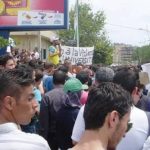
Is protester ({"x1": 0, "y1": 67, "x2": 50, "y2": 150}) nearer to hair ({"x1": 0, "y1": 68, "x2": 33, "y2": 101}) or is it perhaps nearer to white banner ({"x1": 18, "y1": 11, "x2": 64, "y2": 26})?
hair ({"x1": 0, "y1": 68, "x2": 33, "y2": 101})

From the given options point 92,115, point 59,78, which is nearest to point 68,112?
point 59,78

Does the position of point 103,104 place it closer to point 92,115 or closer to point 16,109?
point 92,115

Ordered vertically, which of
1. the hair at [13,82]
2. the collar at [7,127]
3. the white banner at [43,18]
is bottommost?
the collar at [7,127]

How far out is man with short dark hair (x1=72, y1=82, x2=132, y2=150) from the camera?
8.21ft

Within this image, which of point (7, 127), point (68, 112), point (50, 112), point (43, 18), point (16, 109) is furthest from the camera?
point (43, 18)

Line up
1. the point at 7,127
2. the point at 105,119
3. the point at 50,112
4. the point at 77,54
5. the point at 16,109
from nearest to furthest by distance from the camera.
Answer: the point at 105,119 → the point at 7,127 → the point at 16,109 → the point at 50,112 → the point at 77,54

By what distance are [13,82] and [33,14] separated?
13.8 meters

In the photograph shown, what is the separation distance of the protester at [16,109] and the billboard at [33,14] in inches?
528

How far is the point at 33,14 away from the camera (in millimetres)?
16609

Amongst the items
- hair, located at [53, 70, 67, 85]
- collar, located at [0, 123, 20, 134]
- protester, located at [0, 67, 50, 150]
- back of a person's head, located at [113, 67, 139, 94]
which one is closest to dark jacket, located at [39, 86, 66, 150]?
hair, located at [53, 70, 67, 85]

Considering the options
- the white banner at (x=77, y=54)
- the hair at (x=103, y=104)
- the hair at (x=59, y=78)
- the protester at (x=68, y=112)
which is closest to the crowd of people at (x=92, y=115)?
the hair at (x=103, y=104)

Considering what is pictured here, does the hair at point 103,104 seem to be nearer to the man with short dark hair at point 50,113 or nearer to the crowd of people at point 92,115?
the crowd of people at point 92,115

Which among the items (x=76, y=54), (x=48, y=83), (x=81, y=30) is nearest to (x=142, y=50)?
(x=81, y=30)

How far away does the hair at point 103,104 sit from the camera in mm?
2578
